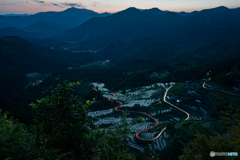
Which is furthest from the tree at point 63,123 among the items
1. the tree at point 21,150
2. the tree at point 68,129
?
the tree at point 21,150

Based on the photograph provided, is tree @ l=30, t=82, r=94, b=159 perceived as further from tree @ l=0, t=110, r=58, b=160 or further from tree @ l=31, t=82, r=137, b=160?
tree @ l=0, t=110, r=58, b=160

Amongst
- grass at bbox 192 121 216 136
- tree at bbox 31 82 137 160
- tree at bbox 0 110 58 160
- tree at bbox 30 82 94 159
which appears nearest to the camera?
tree at bbox 0 110 58 160

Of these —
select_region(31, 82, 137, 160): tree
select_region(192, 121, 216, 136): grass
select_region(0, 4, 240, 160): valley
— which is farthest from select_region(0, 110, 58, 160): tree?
select_region(192, 121, 216, 136): grass

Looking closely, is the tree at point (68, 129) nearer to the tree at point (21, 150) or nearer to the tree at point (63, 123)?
the tree at point (63, 123)

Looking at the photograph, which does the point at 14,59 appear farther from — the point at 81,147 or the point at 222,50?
the point at 222,50

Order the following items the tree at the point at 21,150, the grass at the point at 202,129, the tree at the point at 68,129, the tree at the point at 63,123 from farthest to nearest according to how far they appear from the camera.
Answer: the grass at the point at 202,129 → the tree at the point at 63,123 → the tree at the point at 68,129 → the tree at the point at 21,150

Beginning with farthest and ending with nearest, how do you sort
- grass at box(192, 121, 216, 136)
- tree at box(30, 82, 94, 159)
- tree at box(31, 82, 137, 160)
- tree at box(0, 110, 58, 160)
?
grass at box(192, 121, 216, 136) → tree at box(30, 82, 94, 159) → tree at box(31, 82, 137, 160) → tree at box(0, 110, 58, 160)

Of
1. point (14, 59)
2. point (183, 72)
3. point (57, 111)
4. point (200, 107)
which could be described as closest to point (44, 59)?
point (14, 59)

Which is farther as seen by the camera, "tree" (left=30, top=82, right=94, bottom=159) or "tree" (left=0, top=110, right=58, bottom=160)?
"tree" (left=30, top=82, right=94, bottom=159)

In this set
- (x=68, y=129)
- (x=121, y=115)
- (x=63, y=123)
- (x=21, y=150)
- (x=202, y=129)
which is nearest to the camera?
(x=21, y=150)

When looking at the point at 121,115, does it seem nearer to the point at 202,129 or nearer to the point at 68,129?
the point at 202,129

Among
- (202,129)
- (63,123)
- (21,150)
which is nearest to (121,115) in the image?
(202,129)
